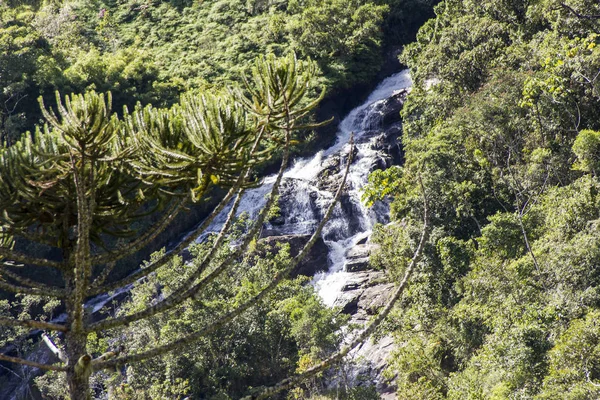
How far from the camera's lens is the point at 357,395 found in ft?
70.5

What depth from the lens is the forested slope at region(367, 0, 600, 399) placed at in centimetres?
1656

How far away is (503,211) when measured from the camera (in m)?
27.1

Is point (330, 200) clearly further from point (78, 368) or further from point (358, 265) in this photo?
point (78, 368)

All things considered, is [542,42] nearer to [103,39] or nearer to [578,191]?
[578,191]

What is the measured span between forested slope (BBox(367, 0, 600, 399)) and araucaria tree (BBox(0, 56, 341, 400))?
10.8 metres

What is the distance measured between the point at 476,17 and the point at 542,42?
7365 millimetres

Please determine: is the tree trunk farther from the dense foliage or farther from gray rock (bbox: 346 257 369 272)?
the dense foliage

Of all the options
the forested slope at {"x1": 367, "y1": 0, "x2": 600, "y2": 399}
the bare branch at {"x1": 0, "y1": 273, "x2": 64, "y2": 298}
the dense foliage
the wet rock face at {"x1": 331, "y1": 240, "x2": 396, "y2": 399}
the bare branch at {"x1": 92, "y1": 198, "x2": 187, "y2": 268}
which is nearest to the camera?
the bare branch at {"x1": 0, "y1": 273, "x2": 64, "y2": 298}

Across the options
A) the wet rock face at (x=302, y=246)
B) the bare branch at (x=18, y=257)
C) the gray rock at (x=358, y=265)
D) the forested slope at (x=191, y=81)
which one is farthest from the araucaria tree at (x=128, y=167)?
the wet rock face at (x=302, y=246)

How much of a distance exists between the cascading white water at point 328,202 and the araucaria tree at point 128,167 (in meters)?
27.2

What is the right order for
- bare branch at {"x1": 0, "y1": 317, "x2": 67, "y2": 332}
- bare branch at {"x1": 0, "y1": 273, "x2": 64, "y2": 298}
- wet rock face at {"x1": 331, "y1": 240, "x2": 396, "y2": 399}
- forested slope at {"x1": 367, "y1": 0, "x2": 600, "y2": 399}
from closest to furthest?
bare branch at {"x1": 0, "y1": 317, "x2": 67, "y2": 332}, bare branch at {"x1": 0, "y1": 273, "x2": 64, "y2": 298}, forested slope at {"x1": 367, "y1": 0, "x2": 600, "y2": 399}, wet rock face at {"x1": 331, "y1": 240, "x2": 396, "y2": 399}

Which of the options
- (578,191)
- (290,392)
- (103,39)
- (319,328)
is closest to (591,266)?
(578,191)

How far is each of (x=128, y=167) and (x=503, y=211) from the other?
2424 centimetres

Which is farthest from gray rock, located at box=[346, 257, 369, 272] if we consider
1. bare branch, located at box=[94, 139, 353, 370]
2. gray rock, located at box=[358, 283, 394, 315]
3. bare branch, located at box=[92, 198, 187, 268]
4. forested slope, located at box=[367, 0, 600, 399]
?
bare branch, located at box=[94, 139, 353, 370]
